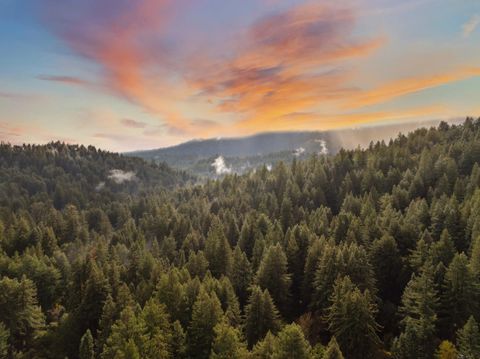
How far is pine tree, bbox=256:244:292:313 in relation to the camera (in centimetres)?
6700

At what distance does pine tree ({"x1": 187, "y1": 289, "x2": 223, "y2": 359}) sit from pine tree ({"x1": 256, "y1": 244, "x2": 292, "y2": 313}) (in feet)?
57.8

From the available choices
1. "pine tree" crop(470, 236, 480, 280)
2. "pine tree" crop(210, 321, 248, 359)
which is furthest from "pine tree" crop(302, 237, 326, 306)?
"pine tree" crop(210, 321, 248, 359)

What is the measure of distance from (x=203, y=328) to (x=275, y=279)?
20160 mm

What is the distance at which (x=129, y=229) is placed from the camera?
121688 millimetres

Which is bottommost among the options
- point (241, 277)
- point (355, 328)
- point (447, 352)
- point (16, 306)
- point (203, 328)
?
point (447, 352)

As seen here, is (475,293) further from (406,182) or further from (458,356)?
(406,182)

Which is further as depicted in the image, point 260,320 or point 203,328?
point 260,320

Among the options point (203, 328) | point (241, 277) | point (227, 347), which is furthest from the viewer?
point (241, 277)

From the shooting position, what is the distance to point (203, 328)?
50.2m

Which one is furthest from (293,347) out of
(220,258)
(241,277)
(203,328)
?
(220,258)

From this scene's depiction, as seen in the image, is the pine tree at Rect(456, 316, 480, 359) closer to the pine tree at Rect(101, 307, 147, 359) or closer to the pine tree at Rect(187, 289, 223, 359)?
the pine tree at Rect(187, 289, 223, 359)

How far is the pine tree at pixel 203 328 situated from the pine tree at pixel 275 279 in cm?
1762

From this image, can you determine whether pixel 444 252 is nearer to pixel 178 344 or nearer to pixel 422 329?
pixel 422 329

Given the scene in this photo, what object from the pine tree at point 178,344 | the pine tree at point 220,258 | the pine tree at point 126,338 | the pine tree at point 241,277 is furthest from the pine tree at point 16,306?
the pine tree at point 241,277
